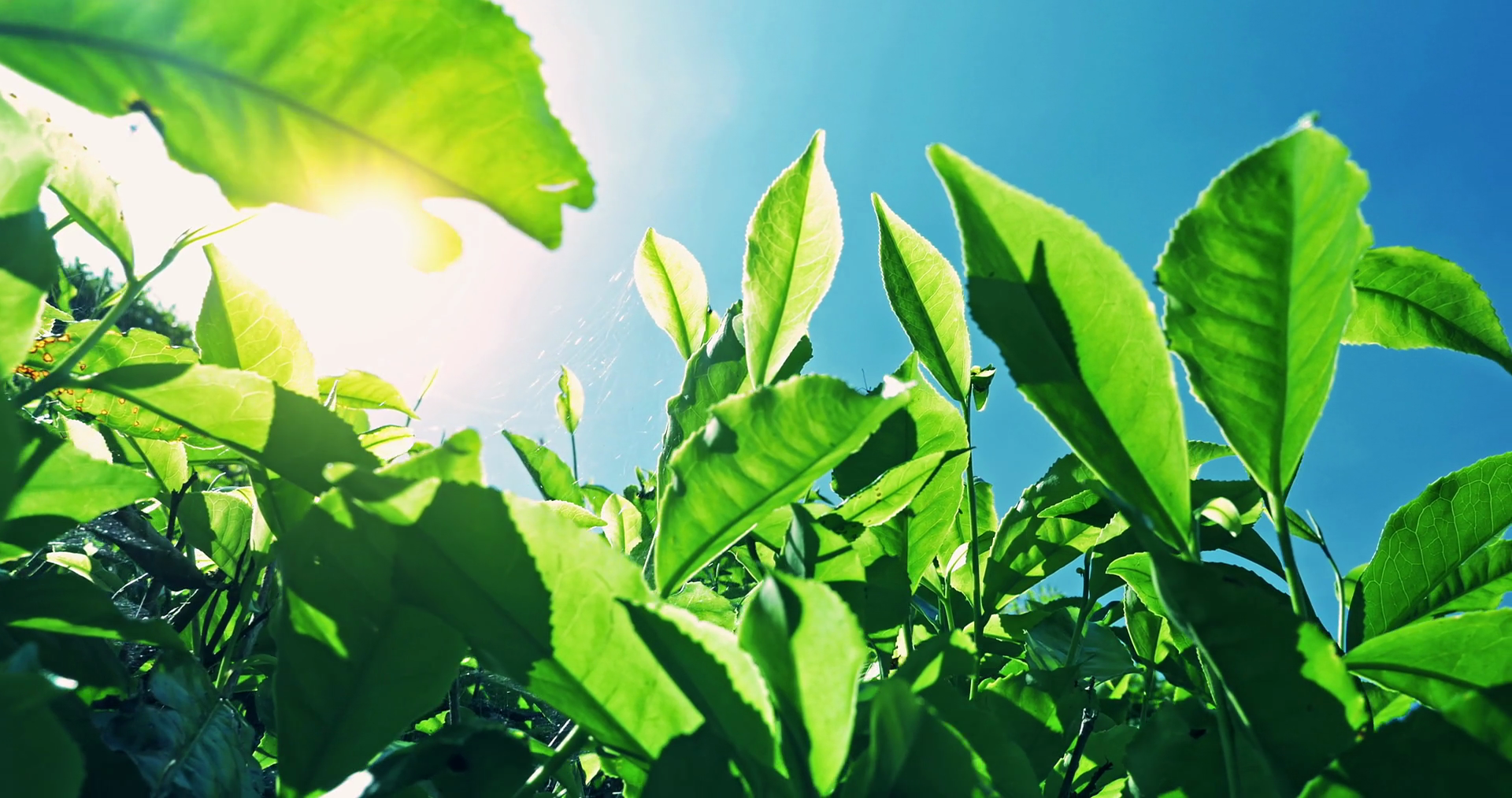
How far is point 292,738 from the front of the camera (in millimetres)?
367

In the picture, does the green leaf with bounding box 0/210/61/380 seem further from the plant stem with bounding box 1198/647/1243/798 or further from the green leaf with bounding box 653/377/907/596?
the plant stem with bounding box 1198/647/1243/798

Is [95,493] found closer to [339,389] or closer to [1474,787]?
[339,389]

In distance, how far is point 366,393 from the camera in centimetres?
88

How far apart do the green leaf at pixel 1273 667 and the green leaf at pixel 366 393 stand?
0.75 meters

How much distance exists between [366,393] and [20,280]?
21.3 inches

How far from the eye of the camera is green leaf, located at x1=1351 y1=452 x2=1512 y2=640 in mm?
499

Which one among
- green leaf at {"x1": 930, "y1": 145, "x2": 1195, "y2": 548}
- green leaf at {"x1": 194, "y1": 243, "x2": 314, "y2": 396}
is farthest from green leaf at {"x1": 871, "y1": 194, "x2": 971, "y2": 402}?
green leaf at {"x1": 194, "y1": 243, "x2": 314, "y2": 396}

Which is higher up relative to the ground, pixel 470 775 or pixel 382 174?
pixel 382 174

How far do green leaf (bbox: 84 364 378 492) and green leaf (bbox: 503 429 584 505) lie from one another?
43 centimetres

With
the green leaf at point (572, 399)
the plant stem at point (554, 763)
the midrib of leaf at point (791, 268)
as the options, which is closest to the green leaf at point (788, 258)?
the midrib of leaf at point (791, 268)

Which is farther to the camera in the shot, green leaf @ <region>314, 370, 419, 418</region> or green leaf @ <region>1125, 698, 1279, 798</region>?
green leaf @ <region>314, 370, 419, 418</region>

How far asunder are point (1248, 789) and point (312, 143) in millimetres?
527

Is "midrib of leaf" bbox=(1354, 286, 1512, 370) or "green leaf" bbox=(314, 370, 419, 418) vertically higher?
"midrib of leaf" bbox=(1354, 286, 1512, 370)

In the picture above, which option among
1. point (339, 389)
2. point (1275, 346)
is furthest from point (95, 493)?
point (1275, 346)
